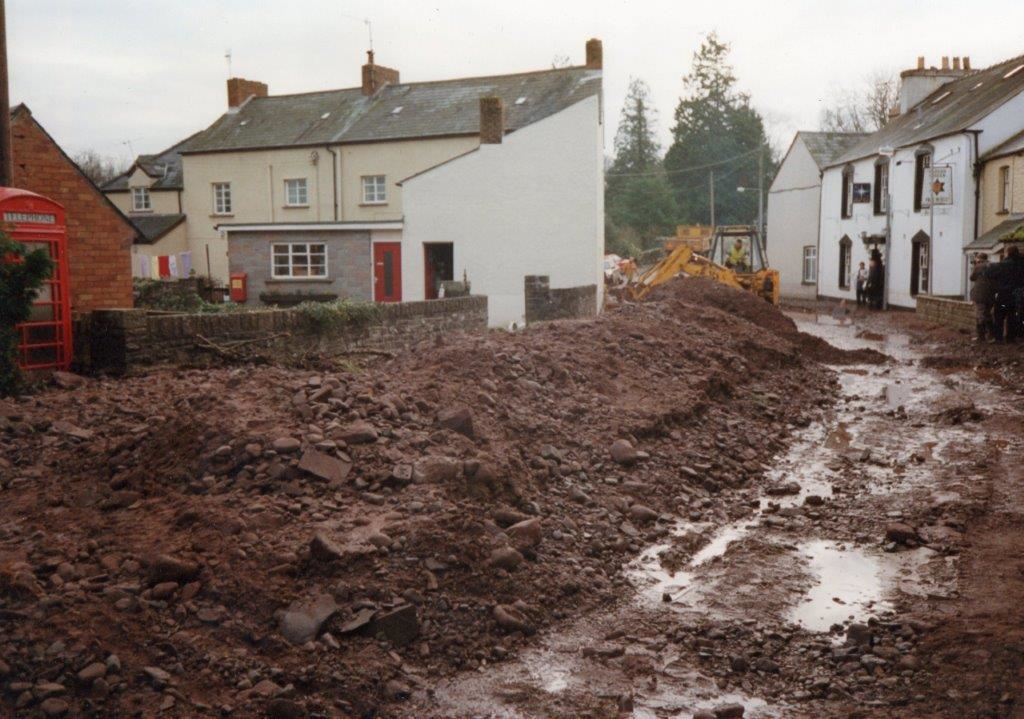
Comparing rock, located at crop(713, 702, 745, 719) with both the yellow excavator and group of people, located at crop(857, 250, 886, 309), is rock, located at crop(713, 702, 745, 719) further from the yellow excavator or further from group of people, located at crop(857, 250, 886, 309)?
group of people, located at crop(857, 250, 886, 309)

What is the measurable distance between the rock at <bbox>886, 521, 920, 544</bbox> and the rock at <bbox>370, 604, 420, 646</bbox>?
14.0ft

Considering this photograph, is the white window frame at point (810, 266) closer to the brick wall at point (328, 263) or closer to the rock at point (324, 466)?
the brick wall at point (328, 263)

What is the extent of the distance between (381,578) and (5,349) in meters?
7.32

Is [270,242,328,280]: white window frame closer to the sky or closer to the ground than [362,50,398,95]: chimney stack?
closer to the ground

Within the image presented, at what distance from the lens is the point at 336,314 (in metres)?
14.7

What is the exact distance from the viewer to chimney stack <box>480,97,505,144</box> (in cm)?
2833

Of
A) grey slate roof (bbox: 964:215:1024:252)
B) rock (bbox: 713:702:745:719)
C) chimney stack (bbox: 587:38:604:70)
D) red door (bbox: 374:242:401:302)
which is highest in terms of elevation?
chimney stack (bbox: 587:38:604:70)

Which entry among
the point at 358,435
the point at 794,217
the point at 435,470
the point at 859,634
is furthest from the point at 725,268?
the point at 859,634

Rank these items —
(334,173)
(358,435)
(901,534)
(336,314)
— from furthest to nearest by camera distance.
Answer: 1. (334,173)
2. (336,314)
3. (901,534)
4. (358,435)

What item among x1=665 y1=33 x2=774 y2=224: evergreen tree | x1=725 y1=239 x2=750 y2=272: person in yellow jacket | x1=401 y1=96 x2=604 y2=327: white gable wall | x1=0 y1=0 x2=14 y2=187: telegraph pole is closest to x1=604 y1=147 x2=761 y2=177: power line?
x1=665 y1=33 x2=774 y2=224: evergreen tree

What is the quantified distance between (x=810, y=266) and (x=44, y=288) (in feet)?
139

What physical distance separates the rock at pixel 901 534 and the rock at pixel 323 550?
459 cm

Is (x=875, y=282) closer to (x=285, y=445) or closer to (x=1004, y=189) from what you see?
(x=1004, y=189)

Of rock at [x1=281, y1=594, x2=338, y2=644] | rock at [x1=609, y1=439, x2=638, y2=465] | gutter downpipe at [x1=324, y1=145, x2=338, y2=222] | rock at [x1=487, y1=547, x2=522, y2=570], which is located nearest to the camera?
rock at [x1=281, y1=594, x2=338, y2=644]
